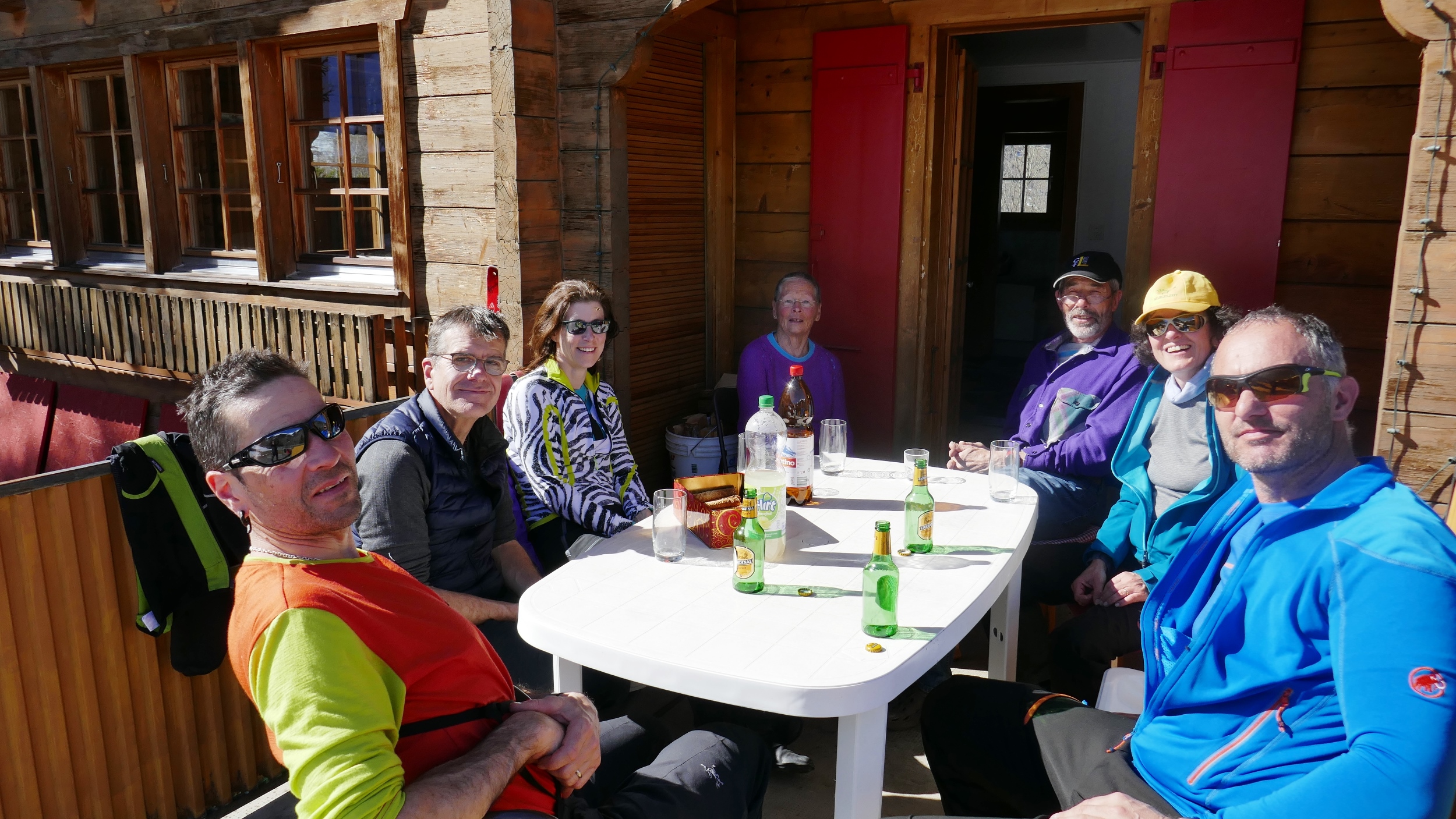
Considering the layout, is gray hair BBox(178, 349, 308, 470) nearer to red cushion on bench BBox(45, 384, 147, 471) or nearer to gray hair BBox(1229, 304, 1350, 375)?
gray hair BBox(1229, 304, 1350, 375)

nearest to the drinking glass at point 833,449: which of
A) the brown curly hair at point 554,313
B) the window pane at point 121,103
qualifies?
the brown curly hair at point 554,313

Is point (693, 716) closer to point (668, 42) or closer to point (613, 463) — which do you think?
point (613, 463)

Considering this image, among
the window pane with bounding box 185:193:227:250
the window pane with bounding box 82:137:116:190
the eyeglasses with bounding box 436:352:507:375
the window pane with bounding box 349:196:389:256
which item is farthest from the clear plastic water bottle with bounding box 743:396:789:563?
the window pane with bounding box 82:137:116:190

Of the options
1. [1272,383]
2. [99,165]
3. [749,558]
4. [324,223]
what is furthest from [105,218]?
[1272,383]

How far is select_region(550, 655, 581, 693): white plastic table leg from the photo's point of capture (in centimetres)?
210

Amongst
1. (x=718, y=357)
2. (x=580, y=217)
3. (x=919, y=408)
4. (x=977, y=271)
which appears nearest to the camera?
(x=580, y=217)

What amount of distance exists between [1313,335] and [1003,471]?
1218 mm

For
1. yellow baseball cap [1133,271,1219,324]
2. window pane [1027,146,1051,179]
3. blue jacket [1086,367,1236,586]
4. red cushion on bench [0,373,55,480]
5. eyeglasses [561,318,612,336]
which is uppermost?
window pane [1027,146,1051,179]

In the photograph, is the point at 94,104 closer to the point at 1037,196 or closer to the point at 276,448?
the point at 276,448

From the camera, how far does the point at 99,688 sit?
244 centimetres

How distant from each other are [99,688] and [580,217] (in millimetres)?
2624

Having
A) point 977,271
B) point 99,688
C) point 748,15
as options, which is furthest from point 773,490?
point 977,271

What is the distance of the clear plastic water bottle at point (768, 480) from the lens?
2297 millimetres

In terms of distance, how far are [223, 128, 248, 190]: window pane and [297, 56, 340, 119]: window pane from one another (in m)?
0.60
